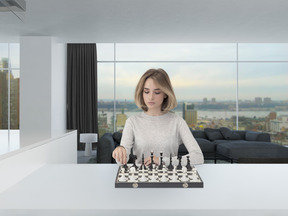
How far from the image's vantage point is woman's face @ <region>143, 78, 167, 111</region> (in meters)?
1.86

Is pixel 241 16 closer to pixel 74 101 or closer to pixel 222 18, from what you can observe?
pixel 222 18

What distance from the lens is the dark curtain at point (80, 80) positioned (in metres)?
8.40

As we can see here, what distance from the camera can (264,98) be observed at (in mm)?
8500

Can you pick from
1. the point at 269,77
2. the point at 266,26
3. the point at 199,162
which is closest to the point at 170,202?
the point at 199,162

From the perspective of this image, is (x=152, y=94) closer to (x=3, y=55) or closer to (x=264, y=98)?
(x=3, y=55)

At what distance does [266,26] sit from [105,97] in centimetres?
516

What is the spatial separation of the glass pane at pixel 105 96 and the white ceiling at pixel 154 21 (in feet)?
9.65

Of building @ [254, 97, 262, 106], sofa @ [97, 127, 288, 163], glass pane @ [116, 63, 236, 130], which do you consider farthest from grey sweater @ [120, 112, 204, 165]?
building @ [254, 97, 262, 106]

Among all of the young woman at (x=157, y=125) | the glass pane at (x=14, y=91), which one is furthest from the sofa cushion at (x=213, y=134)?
the glass pane at (x=14, y=91)

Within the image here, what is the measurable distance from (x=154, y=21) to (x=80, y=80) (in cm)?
466

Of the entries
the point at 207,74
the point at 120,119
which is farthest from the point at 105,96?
the point at 207,74

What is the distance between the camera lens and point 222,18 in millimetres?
4102

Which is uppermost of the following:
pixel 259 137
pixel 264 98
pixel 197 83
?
pixel 197 83

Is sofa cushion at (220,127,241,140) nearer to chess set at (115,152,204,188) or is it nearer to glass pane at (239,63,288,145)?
glass pane at (239,63,288,145)
